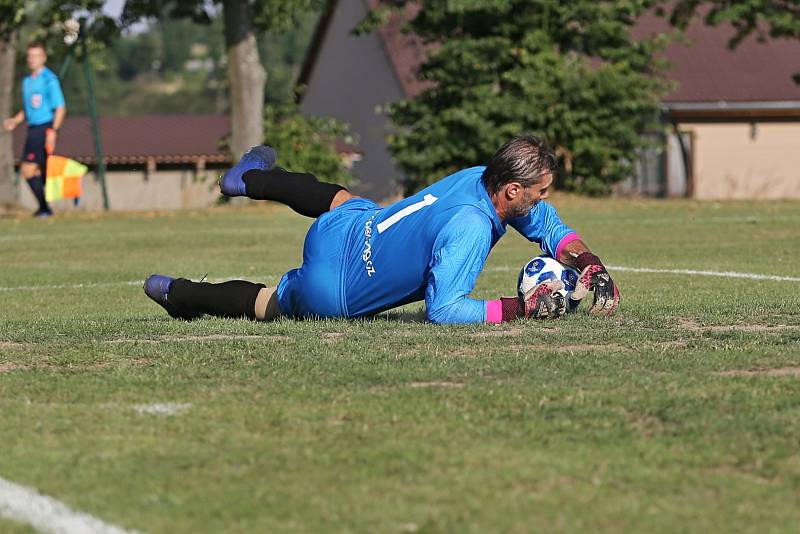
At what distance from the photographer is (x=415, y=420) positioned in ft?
17.0

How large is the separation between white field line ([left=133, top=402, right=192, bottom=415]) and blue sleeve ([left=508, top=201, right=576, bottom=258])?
3.29 meters

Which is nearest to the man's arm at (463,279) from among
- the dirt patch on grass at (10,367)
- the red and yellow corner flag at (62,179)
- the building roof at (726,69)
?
the dirt patch on grass at (10,367)

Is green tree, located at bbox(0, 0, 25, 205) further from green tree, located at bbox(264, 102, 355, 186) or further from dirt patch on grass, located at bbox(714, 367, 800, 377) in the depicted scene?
dirt patch on grass, located at bbox(714, 367, 800, 377)

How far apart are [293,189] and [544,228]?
1.46m

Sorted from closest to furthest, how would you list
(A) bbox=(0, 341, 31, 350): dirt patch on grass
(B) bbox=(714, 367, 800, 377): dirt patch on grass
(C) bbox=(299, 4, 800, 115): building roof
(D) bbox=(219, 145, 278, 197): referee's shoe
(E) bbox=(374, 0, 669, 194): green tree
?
(B) bbox=(714, 367, 800, 377): dirt patch on grass, (A) bbox=(0, 341, 31, 350): dirt patch on grass, (D) bbox=(219, 145, 278, 197): referee's shoe, (E) bbox=(374, 0, 669, 194): green tree, (C) bbox=(299, 4, 800, 115): building roof

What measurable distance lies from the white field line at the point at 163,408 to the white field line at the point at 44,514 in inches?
41.1

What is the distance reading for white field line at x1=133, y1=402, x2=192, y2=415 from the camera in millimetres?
5410

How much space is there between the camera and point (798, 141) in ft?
147

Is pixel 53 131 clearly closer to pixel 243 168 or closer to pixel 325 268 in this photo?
pixel 243 168

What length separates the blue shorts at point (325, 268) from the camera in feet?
26.0

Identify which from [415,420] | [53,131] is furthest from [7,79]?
[415,420]

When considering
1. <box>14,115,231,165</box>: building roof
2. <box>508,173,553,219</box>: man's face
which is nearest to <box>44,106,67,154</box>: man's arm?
<box>508,173,553,219</box>: man's face

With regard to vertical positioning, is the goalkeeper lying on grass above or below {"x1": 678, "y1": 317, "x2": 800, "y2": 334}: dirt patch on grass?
above

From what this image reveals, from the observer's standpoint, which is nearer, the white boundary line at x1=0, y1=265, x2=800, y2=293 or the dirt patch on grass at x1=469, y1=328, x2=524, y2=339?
the dirt patch on grass at x1=469, y1=328, x2=524, y2=339
